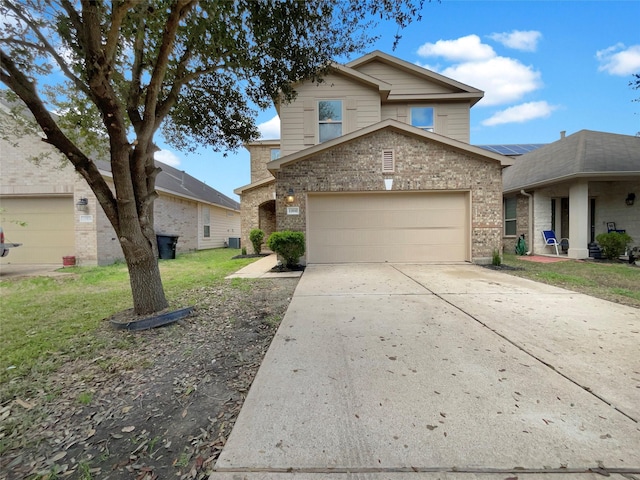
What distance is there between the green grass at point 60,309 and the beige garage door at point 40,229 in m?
2.21

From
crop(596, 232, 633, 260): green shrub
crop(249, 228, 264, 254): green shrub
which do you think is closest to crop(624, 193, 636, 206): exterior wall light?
crop(596, 232, 633, 260): green shrub

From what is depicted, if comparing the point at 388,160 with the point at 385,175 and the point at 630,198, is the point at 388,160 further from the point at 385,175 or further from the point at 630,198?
the point at 630,198

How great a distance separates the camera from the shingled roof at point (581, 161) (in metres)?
9.31

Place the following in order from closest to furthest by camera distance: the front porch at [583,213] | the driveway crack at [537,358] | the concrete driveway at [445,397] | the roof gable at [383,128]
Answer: the concrete driveway at [445,397], the driveway crack at [537,358], the roof gable at [383,128], the front porch at [583,213]

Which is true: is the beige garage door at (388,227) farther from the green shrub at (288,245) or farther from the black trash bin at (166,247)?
the black trash bin at (166,247)

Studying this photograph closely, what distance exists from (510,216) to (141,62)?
13.9 metres

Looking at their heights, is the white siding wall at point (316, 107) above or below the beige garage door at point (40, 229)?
above

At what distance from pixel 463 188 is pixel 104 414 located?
9.41 meters

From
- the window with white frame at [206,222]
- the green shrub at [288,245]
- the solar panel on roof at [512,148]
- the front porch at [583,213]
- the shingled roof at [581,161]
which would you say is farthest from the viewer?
the solar panel on roof at [512,148]

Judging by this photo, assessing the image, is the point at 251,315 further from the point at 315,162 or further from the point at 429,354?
the point at 315,162

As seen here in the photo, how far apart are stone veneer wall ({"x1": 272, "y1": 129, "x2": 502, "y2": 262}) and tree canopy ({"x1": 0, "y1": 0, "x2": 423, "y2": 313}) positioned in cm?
312

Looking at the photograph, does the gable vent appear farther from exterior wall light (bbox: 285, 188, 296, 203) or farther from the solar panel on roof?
the solar panel on roof

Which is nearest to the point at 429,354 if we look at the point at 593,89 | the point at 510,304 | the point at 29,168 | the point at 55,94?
the point at 510,304

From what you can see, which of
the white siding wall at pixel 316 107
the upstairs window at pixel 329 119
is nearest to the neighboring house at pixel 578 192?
the white siding wall at pixel 316 107
